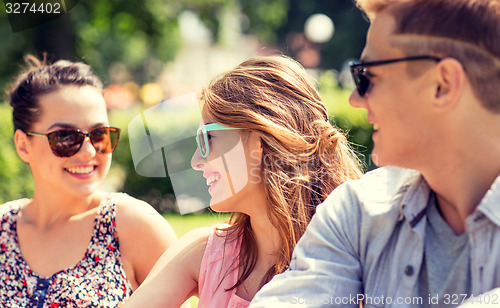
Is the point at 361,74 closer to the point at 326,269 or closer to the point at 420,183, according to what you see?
the point at 420,183

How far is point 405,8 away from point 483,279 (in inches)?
30.4

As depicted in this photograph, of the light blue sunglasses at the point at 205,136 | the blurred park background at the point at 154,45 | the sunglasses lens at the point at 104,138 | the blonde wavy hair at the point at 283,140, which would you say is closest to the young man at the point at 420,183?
the blonde wavy hair at the point at 283,140

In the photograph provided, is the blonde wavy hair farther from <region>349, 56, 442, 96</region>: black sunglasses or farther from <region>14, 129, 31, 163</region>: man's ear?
<region>14, 129, 31, 163</region>: man's ear

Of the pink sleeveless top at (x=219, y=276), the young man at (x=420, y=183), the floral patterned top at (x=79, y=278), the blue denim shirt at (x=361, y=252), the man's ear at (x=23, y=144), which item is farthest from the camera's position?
the man's ear at (x=23, y=144)

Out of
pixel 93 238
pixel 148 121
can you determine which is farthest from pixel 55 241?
pixel 148 121

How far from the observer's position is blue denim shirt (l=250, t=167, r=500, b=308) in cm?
170

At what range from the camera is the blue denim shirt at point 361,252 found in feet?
5.59

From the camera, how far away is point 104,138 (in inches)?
130

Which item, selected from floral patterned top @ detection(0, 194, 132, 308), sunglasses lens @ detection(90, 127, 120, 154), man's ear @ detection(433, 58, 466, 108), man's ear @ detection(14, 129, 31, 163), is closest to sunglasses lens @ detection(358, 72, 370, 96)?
man's ear @ detection(433, 58, 466, 108)

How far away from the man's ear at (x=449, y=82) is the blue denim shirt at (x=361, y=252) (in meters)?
0.29

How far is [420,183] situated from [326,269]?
15.1 inches

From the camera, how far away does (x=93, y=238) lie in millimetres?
3107

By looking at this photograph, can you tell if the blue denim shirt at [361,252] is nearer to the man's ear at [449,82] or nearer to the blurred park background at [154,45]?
the man's ear at [449,82]

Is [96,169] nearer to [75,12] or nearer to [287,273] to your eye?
[287,273]
